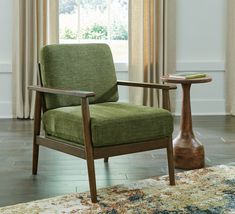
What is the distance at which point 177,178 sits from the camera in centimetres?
365

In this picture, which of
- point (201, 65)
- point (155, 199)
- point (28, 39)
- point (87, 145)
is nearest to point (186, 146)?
point (155, 199)

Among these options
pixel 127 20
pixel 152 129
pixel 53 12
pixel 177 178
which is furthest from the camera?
pixel 127 20

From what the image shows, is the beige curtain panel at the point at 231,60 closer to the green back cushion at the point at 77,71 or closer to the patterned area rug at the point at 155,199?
the green back cushion at the point at 77,71

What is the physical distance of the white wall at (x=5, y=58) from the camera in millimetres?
6090

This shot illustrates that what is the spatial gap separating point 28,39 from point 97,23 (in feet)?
3.13

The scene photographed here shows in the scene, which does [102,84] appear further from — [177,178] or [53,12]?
[53,12]

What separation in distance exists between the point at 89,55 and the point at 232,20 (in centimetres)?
283

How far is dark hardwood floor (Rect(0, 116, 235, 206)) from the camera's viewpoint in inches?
136

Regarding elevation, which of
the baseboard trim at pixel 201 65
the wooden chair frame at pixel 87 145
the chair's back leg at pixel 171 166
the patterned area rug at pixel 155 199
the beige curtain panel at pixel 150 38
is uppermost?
the beige curtain panel at pixel 150 38

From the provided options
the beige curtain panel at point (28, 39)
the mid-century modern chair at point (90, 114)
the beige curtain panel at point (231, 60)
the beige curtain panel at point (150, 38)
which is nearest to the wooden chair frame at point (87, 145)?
the mid-century modern chair at point (90, 114)

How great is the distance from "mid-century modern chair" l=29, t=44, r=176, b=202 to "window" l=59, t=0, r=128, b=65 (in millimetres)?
2615

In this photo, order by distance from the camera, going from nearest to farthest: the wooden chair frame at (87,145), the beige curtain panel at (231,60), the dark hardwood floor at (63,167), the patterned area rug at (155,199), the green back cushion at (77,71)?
the patterned area rug at (155,199) → the wooden chair frame at (87,145) → the dark hardwood floor at (63,167) → the green back cushion at (77,71) → the beige curtain panel at (231,60)

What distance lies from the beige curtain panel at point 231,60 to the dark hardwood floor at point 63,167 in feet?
3.67

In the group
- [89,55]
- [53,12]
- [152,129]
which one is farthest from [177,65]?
[152,129]
